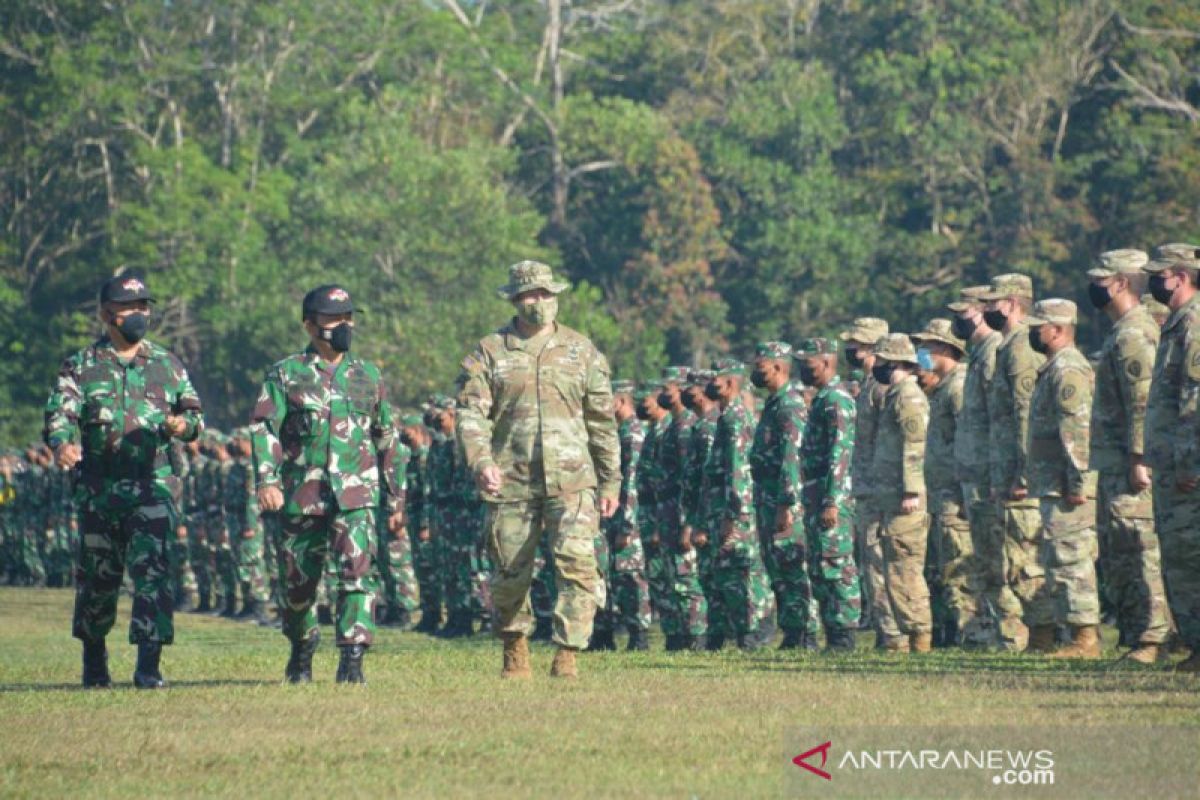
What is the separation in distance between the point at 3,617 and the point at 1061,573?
16.6 metres

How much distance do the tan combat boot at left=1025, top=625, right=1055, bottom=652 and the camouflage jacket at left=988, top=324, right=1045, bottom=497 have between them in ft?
2.84

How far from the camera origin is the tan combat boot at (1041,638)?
14.8 meters

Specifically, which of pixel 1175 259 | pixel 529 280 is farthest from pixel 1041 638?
pixel 529 280

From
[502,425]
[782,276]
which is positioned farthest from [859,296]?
[502,425]

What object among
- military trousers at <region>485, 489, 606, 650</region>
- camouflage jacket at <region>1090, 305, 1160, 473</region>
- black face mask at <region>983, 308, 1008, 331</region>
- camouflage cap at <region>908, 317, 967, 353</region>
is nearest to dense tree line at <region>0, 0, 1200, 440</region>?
camouflage cap at <region>908, 317, 967, 353</region>

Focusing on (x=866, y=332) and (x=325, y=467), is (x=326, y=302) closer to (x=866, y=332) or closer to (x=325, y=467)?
(x=325, y=467)

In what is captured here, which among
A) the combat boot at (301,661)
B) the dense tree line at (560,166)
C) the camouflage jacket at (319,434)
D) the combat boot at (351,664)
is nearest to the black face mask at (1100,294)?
the camouflage jacket at (319,434)

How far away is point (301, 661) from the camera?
13359 mm

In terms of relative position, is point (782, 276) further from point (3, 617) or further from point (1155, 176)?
point (3, 617)

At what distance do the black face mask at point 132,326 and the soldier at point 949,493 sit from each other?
5.49 meters

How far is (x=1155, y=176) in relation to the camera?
166 ft

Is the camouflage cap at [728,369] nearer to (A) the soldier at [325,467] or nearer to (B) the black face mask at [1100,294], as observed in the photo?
(B) the black face mask at [1100,294]

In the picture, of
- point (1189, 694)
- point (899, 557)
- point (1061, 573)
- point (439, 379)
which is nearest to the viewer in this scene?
point (1189, 694)

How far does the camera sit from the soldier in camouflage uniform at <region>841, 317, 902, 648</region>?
16.3 meters
